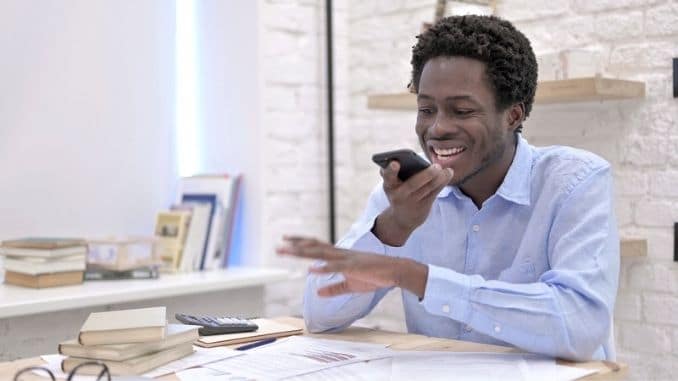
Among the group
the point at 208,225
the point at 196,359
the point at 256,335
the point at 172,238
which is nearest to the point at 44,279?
the point at 172,238

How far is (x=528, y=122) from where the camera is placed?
2486 millimetres

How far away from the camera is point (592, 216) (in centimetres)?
150

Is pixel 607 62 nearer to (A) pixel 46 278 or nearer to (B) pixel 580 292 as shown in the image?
(B) pixel 580 292

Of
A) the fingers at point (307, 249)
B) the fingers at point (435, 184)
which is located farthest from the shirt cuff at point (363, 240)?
the fingers at point (307, 249)

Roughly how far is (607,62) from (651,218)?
41cm

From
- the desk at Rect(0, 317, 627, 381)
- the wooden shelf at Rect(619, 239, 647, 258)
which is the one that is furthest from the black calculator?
the wooden shelf at Rect(619, 239, 647, 258)

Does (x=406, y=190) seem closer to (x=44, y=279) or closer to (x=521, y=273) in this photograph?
(x=521, y=273)

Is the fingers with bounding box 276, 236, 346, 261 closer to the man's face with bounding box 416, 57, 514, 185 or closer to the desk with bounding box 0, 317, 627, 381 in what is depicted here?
the desk with bounding box 0, 317, 627, 381

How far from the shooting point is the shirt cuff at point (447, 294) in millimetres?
1398

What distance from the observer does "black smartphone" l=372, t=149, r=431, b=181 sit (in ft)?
4.77

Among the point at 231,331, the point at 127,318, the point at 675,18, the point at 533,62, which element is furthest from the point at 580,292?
the point at 675,18

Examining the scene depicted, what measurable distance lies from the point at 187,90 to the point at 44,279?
2.86 feet

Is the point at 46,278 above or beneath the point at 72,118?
beneath

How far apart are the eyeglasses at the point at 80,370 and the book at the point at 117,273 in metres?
1.17
